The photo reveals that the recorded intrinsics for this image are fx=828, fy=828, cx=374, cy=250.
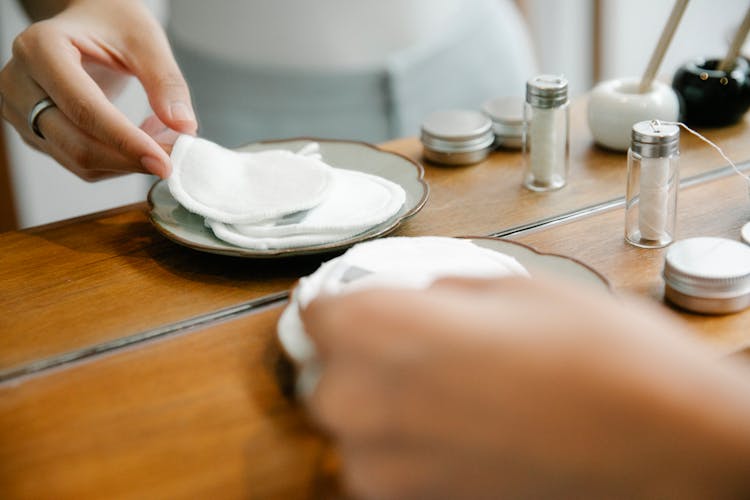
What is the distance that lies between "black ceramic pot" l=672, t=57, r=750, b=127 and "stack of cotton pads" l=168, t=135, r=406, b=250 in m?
0.39

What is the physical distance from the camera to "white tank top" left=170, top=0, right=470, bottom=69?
1.26m

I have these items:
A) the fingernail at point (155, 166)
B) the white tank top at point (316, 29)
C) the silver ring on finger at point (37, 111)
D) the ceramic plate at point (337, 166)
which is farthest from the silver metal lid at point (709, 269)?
the white tank top at point (316, 29)

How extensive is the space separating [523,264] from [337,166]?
0.89ft

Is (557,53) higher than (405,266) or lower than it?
lower

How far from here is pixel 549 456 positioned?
36 centimetres

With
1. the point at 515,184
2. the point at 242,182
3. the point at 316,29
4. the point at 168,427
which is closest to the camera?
the point at 168,427

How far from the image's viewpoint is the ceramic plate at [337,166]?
2.17 feet

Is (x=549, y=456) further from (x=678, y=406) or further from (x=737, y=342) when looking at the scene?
(x=737, y=342)

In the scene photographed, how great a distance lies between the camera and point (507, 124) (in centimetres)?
88

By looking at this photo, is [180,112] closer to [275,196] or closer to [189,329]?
[275,196]

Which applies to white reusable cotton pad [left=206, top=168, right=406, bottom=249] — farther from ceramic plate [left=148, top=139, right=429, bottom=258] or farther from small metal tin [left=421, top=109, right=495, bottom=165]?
small metal tin [left=421, top=109, right=495, bottom=165]

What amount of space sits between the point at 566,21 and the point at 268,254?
1798mm

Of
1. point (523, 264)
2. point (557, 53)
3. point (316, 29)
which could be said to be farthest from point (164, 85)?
point (557, 53)

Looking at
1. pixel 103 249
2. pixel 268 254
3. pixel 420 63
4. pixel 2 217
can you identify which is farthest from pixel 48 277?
pixel 2 217
